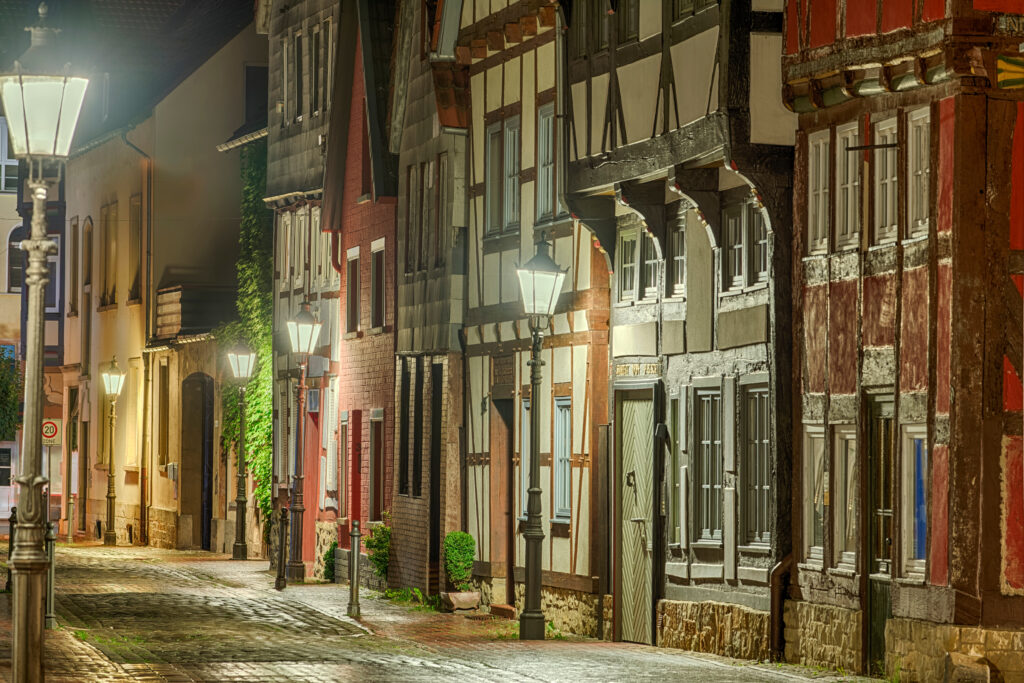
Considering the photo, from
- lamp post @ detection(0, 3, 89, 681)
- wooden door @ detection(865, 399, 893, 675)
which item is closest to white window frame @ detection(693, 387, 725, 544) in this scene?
wooden door @ detection(865, 399, 893, 675)

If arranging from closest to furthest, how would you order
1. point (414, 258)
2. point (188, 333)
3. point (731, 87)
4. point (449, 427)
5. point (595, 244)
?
point (731, 87), point (595, 244), point (449, 427), point (414, 258), point (188, 333)

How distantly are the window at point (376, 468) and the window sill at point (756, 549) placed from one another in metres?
12.1

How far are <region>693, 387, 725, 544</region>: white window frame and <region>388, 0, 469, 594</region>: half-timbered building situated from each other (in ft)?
22.9

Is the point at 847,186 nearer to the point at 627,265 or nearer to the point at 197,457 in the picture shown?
the point at 627,265

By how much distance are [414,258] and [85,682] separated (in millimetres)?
13605

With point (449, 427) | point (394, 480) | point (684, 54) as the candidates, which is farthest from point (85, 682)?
point (394, 480)

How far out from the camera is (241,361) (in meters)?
37.1

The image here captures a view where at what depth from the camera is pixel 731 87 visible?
1862cm

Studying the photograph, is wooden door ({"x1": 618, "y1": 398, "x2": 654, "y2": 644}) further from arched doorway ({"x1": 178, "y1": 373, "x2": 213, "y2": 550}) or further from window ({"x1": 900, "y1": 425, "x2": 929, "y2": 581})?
arched doorway ({"x1": 178, "y1": 373, "x2": 213, "y2": 550})

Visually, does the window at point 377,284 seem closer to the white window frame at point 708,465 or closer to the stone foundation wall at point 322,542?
the stone foundation wall at point 322,542

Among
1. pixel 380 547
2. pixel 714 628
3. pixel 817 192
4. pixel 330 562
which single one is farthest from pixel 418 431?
pixel 817 192

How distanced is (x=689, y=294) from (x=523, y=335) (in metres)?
4.69

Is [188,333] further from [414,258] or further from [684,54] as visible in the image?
[684,54]

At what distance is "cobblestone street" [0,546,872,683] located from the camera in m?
17.6
